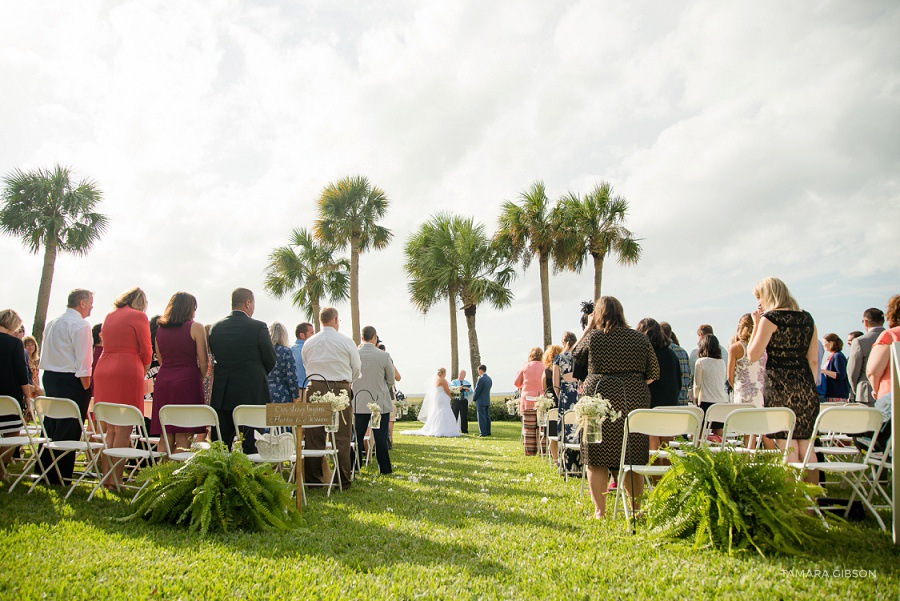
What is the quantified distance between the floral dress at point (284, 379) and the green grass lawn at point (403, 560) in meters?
2.12

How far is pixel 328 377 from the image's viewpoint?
7.18 meters

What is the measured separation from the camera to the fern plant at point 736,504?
4039mm

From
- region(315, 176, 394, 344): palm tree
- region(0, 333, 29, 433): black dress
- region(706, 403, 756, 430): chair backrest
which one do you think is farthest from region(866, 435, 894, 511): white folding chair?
region(315, 176, 394, 344): palm tree

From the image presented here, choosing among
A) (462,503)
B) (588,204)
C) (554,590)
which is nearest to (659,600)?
(554,590)

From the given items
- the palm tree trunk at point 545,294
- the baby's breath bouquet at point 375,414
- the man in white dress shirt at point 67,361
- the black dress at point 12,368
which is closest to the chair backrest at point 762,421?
the baby's breath bouquet at point 375,414

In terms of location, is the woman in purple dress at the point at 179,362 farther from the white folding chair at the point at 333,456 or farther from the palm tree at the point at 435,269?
the palm tree at the point at 435,269

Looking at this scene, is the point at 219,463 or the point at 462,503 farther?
the point at 462,503

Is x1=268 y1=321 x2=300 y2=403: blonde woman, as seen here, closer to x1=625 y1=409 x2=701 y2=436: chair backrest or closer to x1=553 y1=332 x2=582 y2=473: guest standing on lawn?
x1=553 y1=332 x2=582 y2=473: guest standing on lawn

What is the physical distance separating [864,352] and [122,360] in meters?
9.79

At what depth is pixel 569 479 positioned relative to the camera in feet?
25.8

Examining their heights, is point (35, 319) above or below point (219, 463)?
above

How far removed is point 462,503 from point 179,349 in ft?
11.7

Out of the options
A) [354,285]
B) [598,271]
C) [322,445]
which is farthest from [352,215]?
[322,445]

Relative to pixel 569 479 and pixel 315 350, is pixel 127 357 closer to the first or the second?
pixel 315 350
